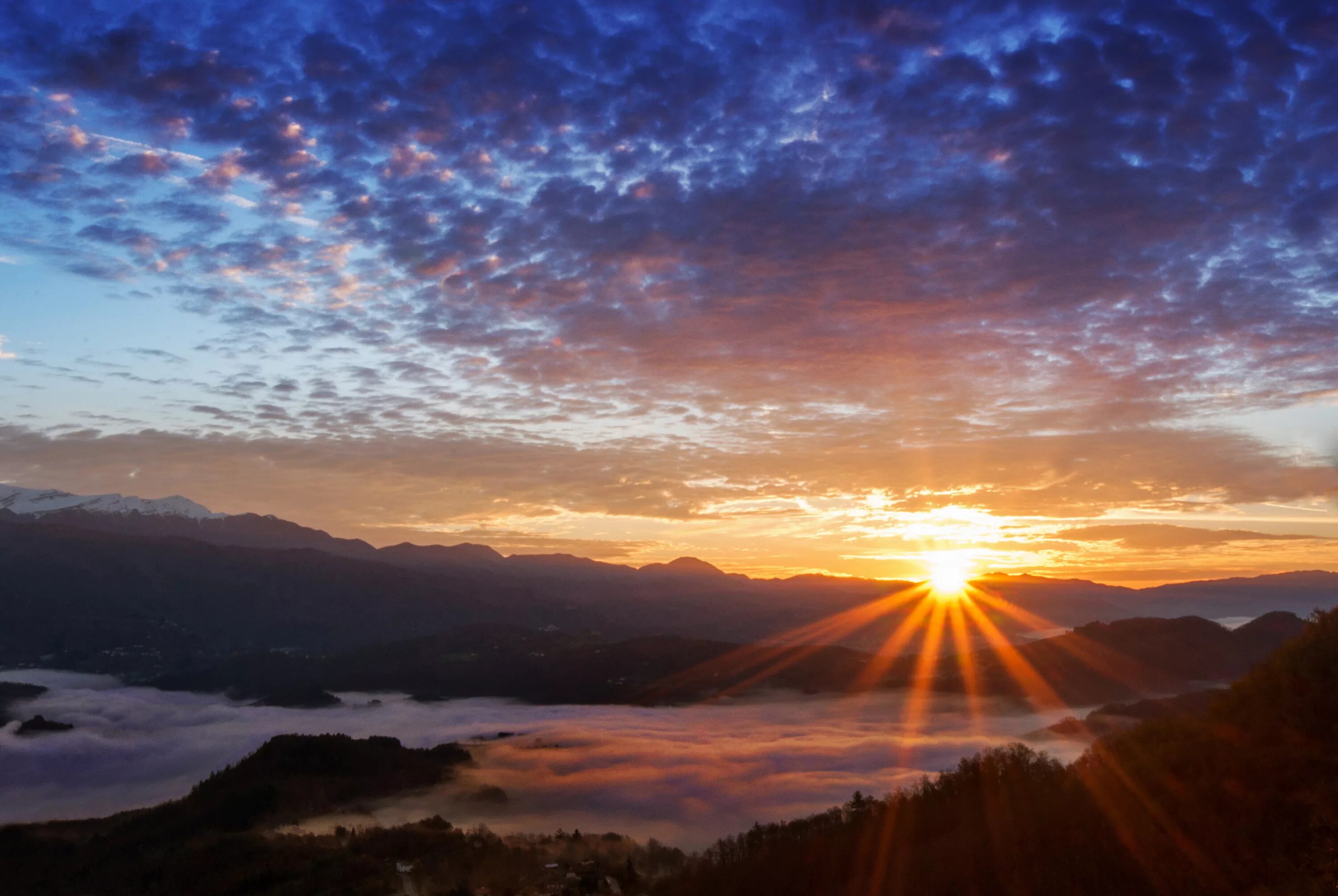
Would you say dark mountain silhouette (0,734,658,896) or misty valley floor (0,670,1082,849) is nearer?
dark mountain silhouette (0,734,658,896)

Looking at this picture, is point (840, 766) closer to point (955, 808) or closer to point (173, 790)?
point (955, 808)

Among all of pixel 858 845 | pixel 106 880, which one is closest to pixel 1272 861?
pixel 858 845

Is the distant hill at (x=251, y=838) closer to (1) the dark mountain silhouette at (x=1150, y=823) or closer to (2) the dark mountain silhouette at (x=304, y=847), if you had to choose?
(2) the dark mountain silhouette at (x=304, y=847)

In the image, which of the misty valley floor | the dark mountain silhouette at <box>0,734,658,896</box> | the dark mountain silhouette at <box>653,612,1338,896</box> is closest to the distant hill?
the dark mountain silhouette at <box>0,734,658,896</box>

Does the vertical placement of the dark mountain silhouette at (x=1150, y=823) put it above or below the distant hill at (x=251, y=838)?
above

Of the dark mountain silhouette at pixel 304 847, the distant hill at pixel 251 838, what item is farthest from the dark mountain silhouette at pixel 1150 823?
the distant hill at pixel 251 838

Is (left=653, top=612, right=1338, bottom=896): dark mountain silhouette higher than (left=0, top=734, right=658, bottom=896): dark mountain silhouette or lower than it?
higher

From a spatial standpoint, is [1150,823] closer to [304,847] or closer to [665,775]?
[304,847]

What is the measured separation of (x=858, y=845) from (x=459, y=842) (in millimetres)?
30022

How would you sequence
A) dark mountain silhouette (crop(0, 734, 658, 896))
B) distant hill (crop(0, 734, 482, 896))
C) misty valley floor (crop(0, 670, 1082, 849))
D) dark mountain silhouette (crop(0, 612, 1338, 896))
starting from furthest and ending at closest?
misty valley floor (crop(0, 670, 1082, 849)) < distant hill (crop(0, 734, 482, 896)) < dark mountain silhouette (crop(0, 734, 658, 896)) < dark mountain silhouette (crop(0, 612, 1338, 896))

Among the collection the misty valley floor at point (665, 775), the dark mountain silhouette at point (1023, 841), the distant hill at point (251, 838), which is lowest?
the misty valley floor at point (665, 775)

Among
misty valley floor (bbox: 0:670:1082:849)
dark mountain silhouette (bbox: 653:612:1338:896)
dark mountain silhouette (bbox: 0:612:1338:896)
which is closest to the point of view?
dark mountain silhouette (bbox: 653:612:1338:896)

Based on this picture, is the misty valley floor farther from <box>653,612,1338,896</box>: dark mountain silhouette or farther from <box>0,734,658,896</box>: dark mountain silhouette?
<box>653,612,1338,896</box>: dark mountain silhouette

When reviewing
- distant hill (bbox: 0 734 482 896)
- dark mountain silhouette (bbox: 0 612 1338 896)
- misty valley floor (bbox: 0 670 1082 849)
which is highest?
dark mountain silhouette (bbox: 0 612 1338 896)
